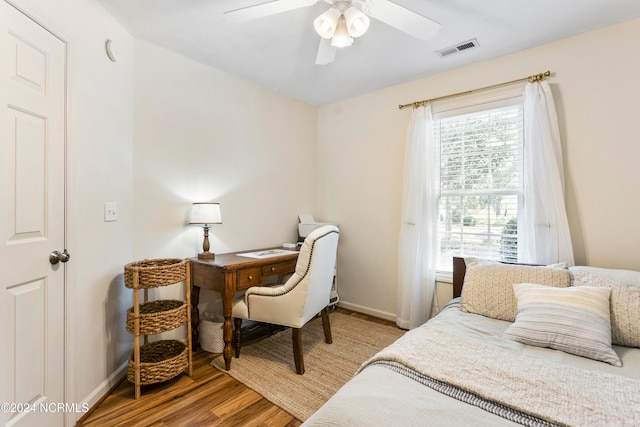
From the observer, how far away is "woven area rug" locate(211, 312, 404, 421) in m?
1.91

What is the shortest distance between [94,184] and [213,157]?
1.10 meters

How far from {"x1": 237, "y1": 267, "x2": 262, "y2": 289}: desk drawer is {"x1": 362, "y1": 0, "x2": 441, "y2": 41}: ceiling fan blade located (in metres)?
1.92

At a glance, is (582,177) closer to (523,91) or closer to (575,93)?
(575,93)

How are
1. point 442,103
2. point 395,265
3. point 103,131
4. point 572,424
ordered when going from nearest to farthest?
point 572,424 < point 103,131 < point 442,103 < point 395,265

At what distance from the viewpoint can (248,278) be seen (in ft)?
7.79

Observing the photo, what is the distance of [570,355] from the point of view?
1369mm

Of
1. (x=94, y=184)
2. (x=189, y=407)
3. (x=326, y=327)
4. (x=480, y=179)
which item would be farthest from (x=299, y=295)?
(x=480, y=179)

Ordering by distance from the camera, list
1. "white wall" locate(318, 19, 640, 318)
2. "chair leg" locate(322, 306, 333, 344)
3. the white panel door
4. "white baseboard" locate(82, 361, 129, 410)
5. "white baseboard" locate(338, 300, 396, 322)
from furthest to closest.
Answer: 1. "white baseboard" locate(338, 300, 396, 322)
2. "chair leg" locate(322, 306, 333, 344)
3. "white wall" locate(318, 19, 640, 318)
4. "white baseboard" locate(82, 361, 129, 410)
5. the white panel door

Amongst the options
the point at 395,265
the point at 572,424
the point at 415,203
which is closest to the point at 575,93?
the point at 415,203

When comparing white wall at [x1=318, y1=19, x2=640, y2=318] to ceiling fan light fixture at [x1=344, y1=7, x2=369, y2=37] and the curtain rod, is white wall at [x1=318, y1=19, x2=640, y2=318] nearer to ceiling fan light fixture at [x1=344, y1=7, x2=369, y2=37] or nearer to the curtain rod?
the curtain rod

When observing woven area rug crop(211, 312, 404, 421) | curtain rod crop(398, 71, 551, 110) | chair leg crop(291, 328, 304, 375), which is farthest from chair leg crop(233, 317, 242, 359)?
curtain rod crop(398, 71, 551, 110)

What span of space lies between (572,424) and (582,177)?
2061 mm

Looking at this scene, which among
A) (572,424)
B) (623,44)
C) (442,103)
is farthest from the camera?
(442,103)

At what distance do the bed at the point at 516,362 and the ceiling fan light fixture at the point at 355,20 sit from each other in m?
1.68
